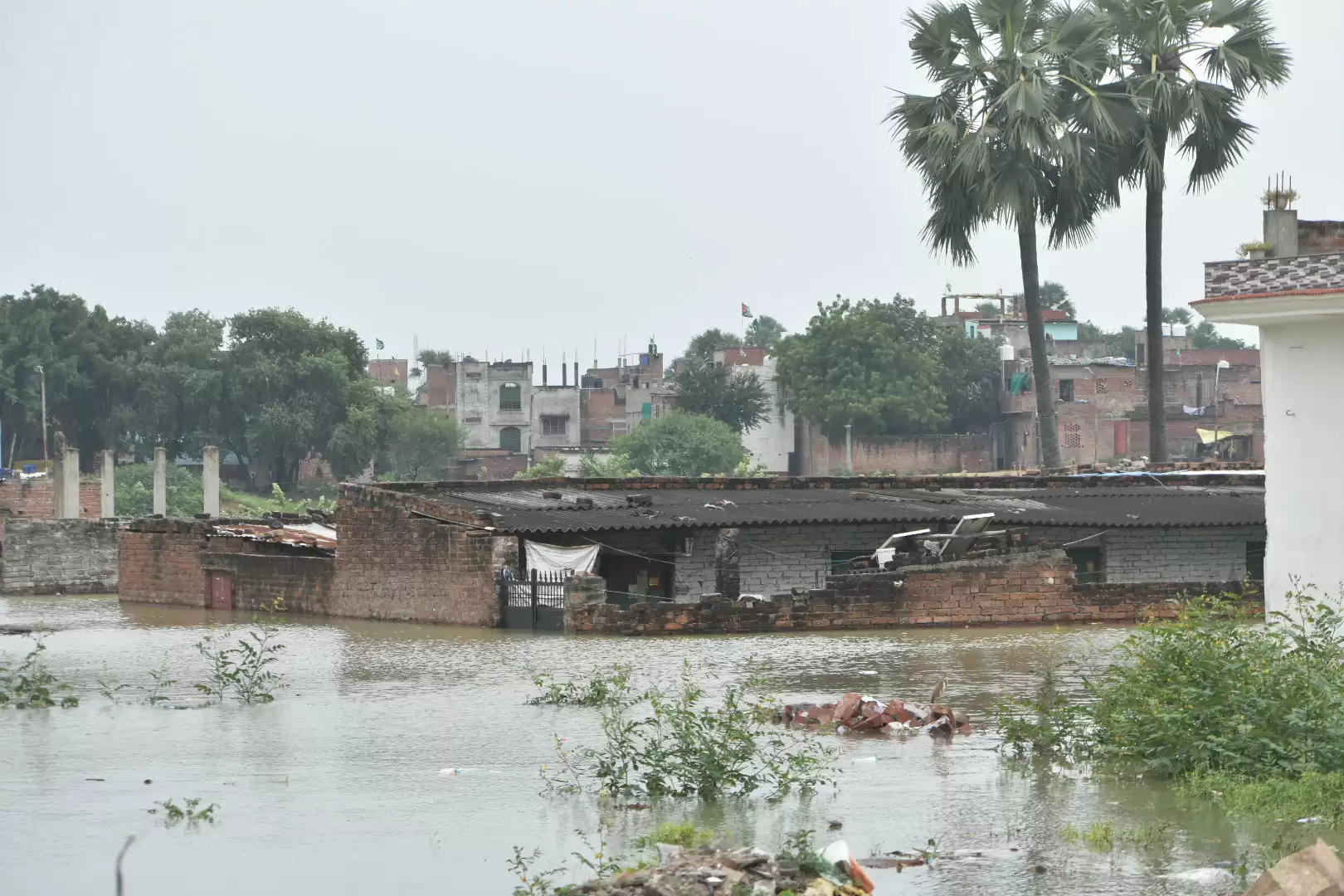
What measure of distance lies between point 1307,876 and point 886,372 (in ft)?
241

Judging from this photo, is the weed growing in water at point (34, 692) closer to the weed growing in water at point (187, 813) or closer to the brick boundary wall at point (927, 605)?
the weed growing in water at point (187, 813)

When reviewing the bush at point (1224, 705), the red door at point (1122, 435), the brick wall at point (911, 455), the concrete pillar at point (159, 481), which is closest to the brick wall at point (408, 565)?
the bush at point (1224, 705)

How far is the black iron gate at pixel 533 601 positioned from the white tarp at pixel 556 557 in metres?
0.41

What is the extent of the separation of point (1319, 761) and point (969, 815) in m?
2.37

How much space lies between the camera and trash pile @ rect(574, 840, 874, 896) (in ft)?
31.0

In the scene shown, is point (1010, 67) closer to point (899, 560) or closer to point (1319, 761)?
point (899, 560)

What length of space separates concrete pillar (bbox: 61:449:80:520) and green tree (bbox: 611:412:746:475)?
37.5 meters

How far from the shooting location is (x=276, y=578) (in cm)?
3209

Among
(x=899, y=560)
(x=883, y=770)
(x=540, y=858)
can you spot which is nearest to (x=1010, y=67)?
(x=899, y=560)

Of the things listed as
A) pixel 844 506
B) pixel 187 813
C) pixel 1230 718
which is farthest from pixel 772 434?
pixel 187 813

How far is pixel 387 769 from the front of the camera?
1461cm

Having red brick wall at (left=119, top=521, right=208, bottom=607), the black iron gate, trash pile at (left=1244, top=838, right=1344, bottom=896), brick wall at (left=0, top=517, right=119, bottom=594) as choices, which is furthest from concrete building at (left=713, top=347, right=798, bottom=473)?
trash pile at (left=1244, top=838, right=1344, bottom=896)

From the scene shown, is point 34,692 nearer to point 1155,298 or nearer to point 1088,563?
point 1088,563

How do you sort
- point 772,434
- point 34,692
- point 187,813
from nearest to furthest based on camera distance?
point 187,813 < point 34,692 < point 772,434
